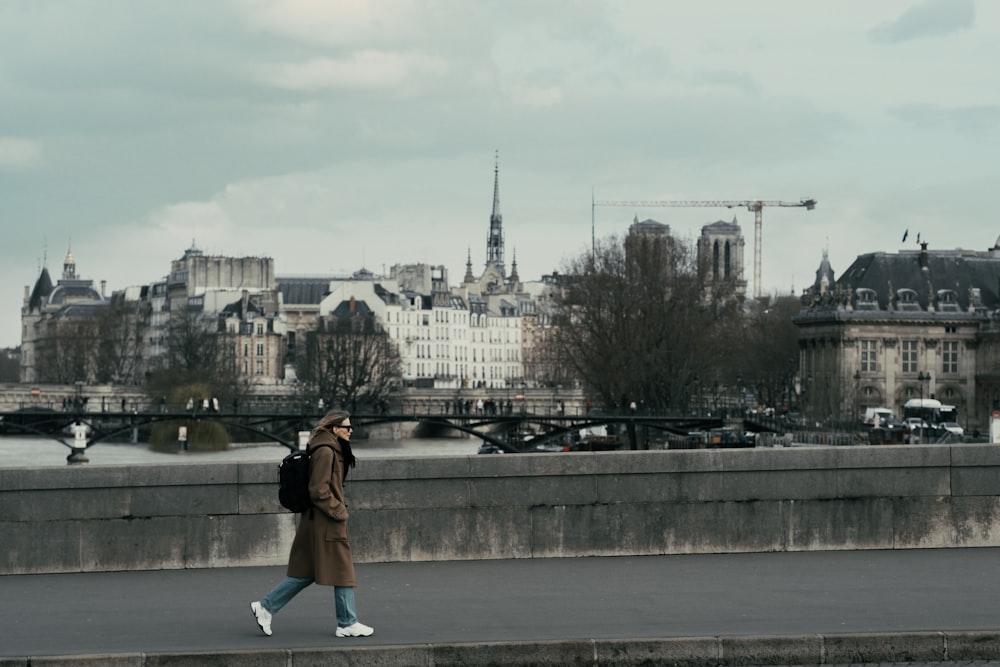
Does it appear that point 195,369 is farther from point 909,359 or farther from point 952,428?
point 952,428

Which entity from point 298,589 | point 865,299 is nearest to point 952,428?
point 865,299

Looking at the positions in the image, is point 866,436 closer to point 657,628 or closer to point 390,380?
point 390,380

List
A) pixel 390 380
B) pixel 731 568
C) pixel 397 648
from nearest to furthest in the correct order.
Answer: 1. pixel 397 648
2. pixel 731 568
3. pixel 390 380

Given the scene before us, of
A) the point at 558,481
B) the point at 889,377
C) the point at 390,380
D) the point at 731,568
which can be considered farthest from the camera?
the point at 390,380

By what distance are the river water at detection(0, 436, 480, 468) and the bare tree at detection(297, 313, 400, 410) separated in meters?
9.63

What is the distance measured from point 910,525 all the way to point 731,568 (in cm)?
232

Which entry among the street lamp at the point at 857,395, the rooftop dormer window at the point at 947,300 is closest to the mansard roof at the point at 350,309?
the street lamp at the point at 857,395

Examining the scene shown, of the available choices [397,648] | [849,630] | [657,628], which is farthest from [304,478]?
[849,630]

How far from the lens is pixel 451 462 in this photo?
60.7 ft

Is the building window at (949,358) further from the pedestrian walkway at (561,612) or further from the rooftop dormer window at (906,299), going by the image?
the pedestrian walkway at (561,612)

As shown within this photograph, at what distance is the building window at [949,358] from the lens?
130000 mm

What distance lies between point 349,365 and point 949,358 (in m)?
40.1

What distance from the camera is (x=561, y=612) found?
14.9m

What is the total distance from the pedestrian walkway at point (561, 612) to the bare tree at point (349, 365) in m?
109
